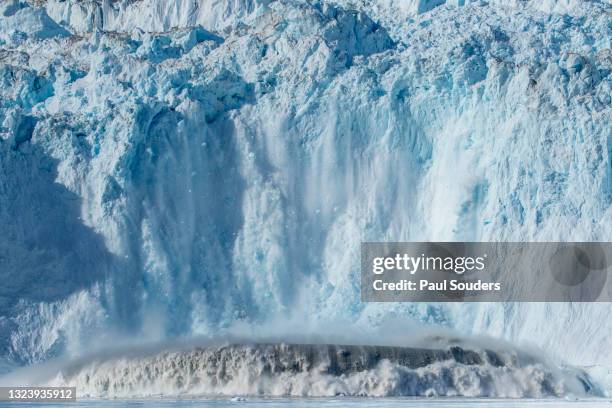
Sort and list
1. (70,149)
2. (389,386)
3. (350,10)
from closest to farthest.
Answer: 1. (389,386)
2. (70,149)
3. (350,10)

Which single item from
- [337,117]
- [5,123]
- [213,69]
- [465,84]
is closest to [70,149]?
[5,123]

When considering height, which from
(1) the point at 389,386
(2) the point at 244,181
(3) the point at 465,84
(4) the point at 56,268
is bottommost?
(1) the point at 389,386

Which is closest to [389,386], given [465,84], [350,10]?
[465,84]

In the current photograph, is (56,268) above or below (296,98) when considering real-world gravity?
below

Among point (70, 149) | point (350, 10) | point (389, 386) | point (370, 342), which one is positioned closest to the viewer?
point (389, 386)

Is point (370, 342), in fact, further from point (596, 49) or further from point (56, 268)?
point (596, 49)

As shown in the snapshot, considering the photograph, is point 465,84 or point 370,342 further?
point 465,84
